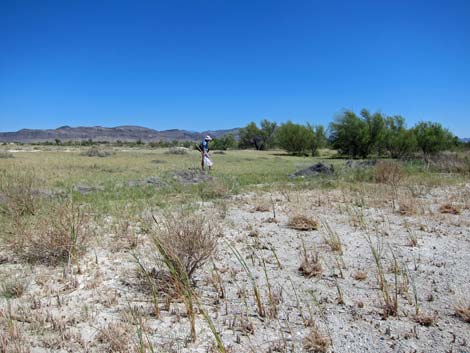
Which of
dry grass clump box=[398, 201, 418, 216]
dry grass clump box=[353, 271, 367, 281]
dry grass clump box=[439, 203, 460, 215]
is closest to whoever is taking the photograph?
dry grass clump box=[353, 271, 367, 281]

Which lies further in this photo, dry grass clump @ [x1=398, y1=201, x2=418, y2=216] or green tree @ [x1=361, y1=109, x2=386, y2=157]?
green tree @ [x1=361, y1=109, x2=386, y2=157]

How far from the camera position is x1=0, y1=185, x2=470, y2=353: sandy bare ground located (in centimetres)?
279

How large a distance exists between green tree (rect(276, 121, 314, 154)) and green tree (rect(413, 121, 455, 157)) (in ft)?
51.7

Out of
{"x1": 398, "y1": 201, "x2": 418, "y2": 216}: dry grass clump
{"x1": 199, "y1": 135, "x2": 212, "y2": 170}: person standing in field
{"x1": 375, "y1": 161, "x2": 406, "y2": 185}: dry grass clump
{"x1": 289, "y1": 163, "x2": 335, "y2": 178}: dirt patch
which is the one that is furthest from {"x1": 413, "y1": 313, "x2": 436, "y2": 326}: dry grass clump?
{"x1": 199, "y1": 135, "x2": 212, "y2": 170}: person standing in field

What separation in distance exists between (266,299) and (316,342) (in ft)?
2.84

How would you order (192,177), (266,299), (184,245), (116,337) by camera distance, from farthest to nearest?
(192,177), (184,245), (266,299), (116,337)

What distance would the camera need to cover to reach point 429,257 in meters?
4.73

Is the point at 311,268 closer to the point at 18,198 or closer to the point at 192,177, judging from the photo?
the point at 18,198

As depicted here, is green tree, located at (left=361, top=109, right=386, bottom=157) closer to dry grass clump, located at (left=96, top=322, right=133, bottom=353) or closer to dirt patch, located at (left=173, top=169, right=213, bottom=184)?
dirt patch, located at (left=173, top=169, right=213, bottom=184)

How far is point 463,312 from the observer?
10.3 ft

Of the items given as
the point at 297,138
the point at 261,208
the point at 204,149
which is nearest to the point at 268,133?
the point at 297,138

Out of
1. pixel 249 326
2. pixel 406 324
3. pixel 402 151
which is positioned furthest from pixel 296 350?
pixel 402 151

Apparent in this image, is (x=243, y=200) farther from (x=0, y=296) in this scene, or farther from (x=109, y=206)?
(x=0, y=296)

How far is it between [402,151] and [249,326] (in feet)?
140
